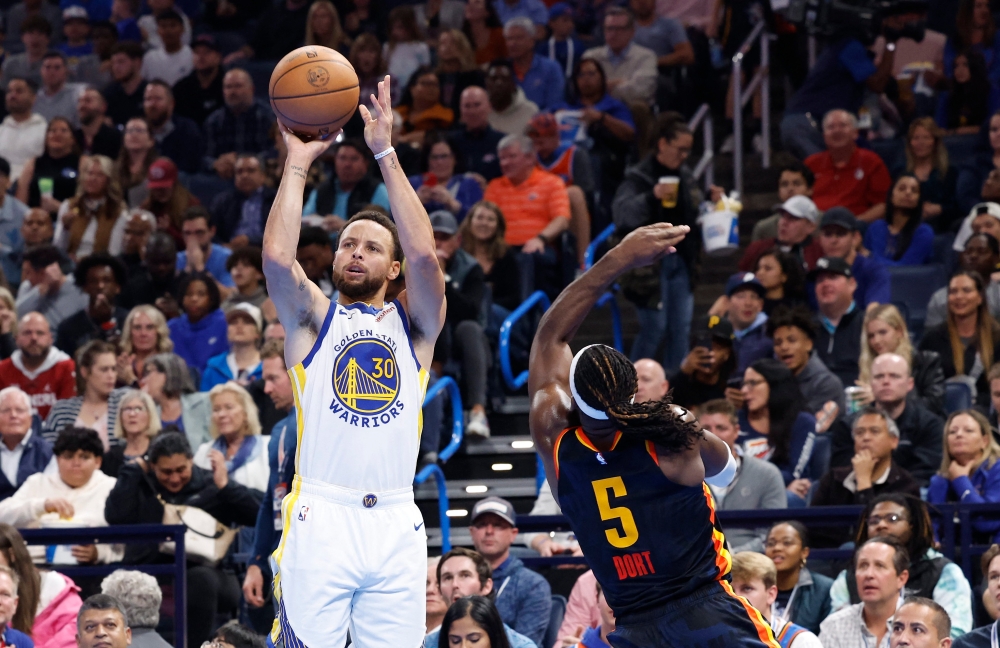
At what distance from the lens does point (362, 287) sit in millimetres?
6020

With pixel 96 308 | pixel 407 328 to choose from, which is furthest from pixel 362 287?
pixel 96 308

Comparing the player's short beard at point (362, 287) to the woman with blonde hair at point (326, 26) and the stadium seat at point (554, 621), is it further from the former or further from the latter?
the woman with blonde hair at point (326, 26)

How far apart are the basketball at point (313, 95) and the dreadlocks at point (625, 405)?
67.4 inches

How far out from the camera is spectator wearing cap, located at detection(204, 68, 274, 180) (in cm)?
1520

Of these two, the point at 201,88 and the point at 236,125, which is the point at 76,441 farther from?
the point at 201,88

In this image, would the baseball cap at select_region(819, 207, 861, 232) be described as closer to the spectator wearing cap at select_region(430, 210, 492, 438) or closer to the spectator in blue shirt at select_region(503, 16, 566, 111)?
the spectator wearing cap at select_region(430, 210, 492, 438)

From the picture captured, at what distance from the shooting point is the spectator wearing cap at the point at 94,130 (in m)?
15.3

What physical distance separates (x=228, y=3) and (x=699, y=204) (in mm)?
7831

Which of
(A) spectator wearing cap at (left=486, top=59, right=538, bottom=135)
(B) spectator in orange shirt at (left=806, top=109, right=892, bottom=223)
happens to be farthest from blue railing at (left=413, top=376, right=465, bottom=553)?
(B) spectator in orange shirt at (left=806, top=109, right=892, bottom=223)

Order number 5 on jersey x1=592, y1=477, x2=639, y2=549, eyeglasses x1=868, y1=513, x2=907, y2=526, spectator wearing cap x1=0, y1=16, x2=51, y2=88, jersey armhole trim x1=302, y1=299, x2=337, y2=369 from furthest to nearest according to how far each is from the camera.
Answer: spectator wearing cap x1=0, y1=16, x2=51, y2=88, eyeglasses x1=868, y1=513, x2=907, y2=526, jersey armhole trim x1=302, y1=299, x2=337, y2=369, number 5 on jersey x1=592, y1=477, x2=639, y2=549

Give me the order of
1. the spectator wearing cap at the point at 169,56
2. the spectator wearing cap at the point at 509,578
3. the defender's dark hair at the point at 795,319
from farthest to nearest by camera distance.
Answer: the spectator wearing cap at the point at 169,56 → the defender's dark hair at the point at 795,319 → the spectator wearing cap at the point at 509,578

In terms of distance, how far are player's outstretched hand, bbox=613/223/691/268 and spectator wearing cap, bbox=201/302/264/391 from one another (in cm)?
630

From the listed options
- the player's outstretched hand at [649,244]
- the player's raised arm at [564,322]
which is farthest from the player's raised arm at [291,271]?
the player's outstretched hand at [649,244]

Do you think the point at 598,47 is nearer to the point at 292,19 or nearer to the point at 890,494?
the point at 292,19
